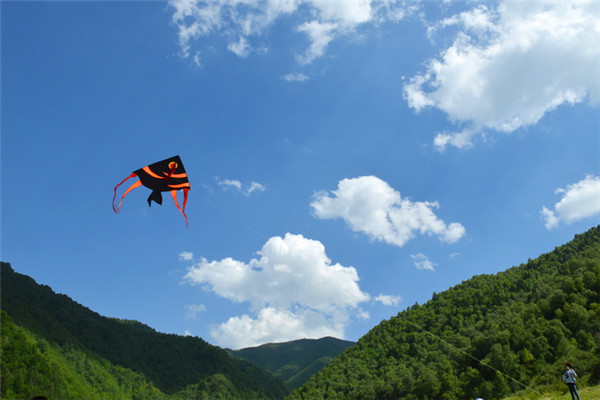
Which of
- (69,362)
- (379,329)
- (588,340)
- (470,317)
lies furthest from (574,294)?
(69,362)

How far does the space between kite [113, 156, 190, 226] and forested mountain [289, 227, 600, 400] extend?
35099mm

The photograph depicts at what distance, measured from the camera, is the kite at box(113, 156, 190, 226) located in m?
22.8

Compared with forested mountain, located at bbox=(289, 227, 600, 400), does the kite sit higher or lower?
higher

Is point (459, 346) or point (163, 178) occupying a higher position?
point (163, 178)

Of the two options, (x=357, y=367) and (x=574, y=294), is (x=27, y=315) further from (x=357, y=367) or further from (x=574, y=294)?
(x=574, y=294)

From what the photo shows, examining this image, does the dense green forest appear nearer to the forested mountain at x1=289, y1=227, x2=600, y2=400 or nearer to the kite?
the forested mountain at x1=289, y1=227, x2=600, y2=400

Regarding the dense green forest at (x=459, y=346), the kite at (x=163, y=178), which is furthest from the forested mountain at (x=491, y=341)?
the kite at (x=163, y=178)

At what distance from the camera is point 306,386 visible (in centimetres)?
16888

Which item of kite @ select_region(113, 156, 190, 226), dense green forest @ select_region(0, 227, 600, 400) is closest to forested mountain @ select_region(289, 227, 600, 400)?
dense green forest @ select_region(0, 227, 600, 400)

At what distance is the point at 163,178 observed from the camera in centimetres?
2323

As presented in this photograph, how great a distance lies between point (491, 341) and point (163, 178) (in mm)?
80642

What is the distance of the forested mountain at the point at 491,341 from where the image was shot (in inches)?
2630

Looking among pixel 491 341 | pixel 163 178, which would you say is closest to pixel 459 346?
pixel 491 341

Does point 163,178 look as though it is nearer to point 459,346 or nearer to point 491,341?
point 491,341
